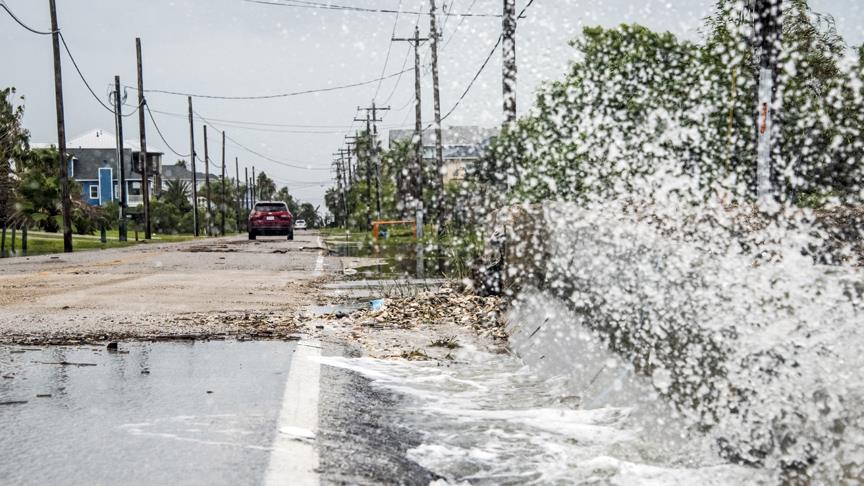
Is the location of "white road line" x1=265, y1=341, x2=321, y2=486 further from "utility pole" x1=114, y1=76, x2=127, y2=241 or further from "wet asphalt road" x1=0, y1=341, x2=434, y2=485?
"utility pole" x1=114, y1=76, x2=127, y2=241

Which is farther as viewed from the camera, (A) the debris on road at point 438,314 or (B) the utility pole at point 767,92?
(B) the utility pole at point 767,92

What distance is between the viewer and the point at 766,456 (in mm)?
3385

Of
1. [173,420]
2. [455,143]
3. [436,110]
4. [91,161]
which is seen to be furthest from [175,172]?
[173,420]

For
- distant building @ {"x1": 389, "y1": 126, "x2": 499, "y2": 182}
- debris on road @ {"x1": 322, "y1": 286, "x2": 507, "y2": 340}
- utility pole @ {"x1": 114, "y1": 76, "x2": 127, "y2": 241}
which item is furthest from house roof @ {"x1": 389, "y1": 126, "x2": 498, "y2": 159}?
debris on road @ {"x1": 322, "y1": 286, "x2": 507, "y2": 340}

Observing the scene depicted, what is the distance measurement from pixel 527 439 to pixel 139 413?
6.01 ft

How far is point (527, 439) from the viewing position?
3879mm

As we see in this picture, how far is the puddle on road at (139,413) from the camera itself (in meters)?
3.26

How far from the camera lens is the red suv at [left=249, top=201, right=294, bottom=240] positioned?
3988 cm

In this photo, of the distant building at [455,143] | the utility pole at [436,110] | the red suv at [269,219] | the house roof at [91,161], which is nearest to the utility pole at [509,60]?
the utility pole at [436,110]

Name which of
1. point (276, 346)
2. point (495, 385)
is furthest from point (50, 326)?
point (495, 385)

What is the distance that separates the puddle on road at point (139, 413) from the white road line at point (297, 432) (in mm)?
53

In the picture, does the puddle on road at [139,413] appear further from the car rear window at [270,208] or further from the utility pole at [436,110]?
the car rear window at [270,208]

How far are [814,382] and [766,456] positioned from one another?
336mm

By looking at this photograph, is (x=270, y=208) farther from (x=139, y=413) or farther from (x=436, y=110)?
(x=139, y=413)
